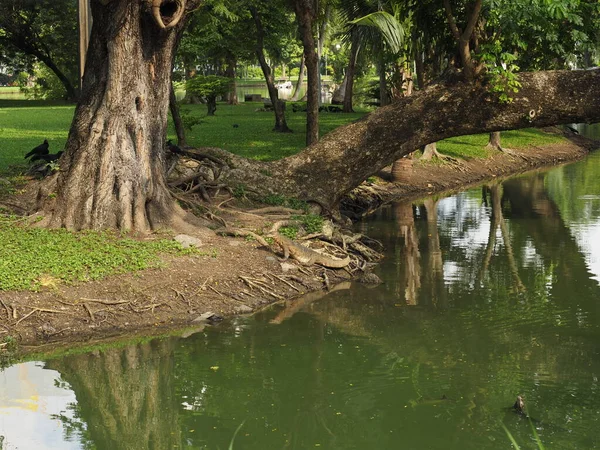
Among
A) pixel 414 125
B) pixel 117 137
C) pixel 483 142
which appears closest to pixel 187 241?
pixel 117 137

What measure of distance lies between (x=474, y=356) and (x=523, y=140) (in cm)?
2269

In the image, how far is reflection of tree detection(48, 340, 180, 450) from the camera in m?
7.93

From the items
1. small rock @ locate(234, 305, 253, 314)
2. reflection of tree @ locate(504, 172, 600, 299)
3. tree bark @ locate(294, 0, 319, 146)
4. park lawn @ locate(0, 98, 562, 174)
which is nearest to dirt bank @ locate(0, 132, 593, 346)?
small rock @ locate(234, 305, 253, 314)

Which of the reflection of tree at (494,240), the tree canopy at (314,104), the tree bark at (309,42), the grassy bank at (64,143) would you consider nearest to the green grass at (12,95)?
the grassy bank at (64,143)

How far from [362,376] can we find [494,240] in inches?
311

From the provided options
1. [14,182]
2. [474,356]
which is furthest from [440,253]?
[14,182]

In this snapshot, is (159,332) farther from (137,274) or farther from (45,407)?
(45,407)

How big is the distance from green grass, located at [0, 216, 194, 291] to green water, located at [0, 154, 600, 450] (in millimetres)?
1408

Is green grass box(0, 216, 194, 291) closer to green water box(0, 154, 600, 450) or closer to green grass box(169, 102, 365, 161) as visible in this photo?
green water box(0, 154, 600, 450)

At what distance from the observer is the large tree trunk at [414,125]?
1496cm

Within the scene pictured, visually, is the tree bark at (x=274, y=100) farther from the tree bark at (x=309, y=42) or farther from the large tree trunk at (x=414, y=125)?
the large tree trunk at (x=414, y=125)

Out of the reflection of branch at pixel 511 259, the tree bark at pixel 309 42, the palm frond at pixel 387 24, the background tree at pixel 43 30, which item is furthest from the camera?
the background tree at pixel 43 30

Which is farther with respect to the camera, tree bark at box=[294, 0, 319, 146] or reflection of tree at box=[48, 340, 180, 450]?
tree bark at box=[294, 0, 319, 146]

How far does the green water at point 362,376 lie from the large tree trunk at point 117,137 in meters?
2.49
